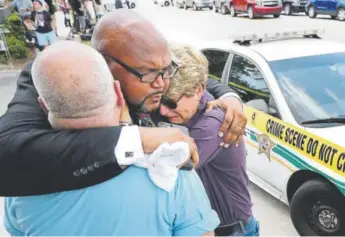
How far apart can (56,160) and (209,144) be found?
67 centimetres

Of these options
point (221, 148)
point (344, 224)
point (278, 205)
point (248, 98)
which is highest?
point (221, 148)

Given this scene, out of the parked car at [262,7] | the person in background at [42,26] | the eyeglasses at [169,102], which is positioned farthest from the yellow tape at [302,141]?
the parked car at [262,7]

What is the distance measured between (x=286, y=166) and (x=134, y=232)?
257 centimetres

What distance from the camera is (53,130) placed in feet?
3.70

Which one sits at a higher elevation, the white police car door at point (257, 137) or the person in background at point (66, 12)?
the white police car door at point (257, 137)

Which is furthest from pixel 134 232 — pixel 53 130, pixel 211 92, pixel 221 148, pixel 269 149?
pixel 269 149

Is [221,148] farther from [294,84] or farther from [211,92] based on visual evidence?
[294,84]

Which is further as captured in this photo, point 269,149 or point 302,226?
point 269,149

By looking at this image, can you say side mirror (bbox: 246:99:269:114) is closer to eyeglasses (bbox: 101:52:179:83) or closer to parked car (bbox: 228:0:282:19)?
eyeglasses (bbox: 101:52:179:83)

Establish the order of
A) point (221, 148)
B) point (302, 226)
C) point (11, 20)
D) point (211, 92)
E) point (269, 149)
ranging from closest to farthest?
1. point (221, 148)
2. point (211, 92)
3. point (302, 226)
4. point (269, 149)
5. point (11, 20)

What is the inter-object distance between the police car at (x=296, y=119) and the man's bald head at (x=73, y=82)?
91.1 inches

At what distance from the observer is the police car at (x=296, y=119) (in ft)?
10.3

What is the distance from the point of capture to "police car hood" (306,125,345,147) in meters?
3.06

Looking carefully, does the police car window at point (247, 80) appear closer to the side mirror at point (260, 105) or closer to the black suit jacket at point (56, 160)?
the side mirror at point (260, 105)
